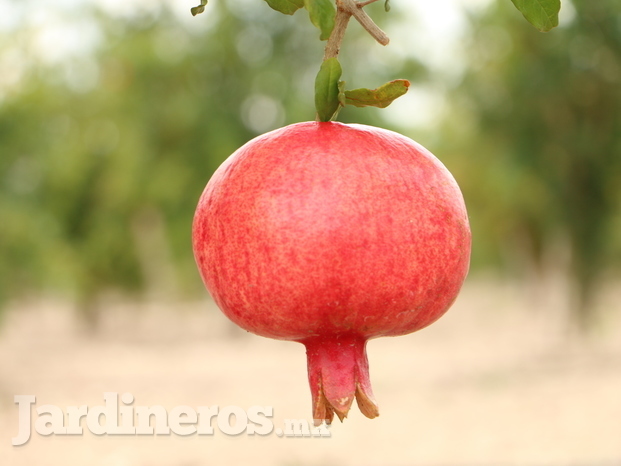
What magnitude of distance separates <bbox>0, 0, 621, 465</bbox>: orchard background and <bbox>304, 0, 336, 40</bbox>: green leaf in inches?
211

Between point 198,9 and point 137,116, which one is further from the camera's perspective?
point 137,116

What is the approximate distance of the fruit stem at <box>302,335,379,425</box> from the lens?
0.78m

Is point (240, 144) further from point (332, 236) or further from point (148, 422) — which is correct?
point (332, 236)

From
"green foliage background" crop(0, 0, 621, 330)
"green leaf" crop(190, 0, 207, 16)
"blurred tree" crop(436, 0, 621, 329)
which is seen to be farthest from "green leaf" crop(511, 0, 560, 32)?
"green foliage background" crop(0, 0, 621, 330)

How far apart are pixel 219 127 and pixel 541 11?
12479mm

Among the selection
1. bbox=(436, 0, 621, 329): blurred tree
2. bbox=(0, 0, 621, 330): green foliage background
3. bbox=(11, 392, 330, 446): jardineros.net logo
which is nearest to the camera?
bbox=(11, 392, 330, 446): jardineros.net logo

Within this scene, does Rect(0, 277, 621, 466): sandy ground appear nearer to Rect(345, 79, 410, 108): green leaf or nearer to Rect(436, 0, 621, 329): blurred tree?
Rect(436, 0, 621, 329): blurred tree

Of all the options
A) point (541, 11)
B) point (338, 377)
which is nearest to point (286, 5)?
point (541, 11)

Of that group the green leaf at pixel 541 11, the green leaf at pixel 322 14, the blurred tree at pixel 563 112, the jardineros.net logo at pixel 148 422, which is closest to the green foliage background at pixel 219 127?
the blurred tree at pixel 563 112

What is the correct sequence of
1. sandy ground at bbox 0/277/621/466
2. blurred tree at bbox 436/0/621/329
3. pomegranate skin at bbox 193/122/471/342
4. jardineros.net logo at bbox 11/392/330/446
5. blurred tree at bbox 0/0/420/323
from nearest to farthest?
1. pomegranate skin at bbox 193/122/471/342
2. jardineros.net logo at bbox 11/392/330/446
3. sandy ground at bbox 0/277/621/466
4. blurred tree at bbox 436/0/621/329
5. blurred tree at bbox 0/0/420/323

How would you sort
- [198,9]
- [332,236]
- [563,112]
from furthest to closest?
[563,112] → [198,9] → [332,236]

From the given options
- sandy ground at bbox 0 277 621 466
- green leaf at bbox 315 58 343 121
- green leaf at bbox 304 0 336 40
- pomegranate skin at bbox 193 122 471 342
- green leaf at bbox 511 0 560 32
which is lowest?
pomegranate skin at bbox 193 122 471 342

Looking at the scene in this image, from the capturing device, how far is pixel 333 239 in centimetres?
70

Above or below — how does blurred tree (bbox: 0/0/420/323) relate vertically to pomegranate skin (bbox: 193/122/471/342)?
above
